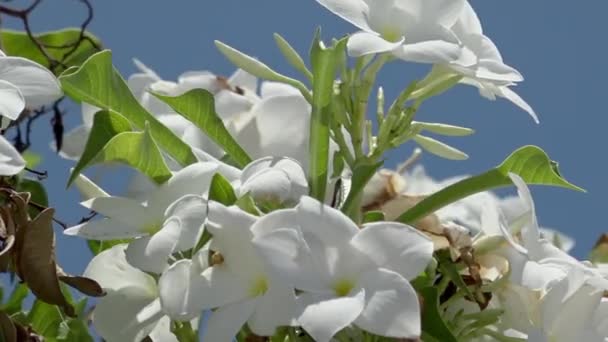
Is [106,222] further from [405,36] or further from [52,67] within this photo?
[52,67]

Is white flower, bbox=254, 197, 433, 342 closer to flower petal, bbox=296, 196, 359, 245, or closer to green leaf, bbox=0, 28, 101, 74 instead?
flower petal, bbox=296, 196, 359, 245

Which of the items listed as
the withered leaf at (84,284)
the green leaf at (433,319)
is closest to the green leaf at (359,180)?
the green leaf at (433,319)

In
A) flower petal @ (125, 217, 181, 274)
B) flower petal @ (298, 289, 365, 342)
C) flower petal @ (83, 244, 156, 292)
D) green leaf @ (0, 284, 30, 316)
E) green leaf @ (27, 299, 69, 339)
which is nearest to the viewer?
flower petal @ (298, 289, 365, 342)

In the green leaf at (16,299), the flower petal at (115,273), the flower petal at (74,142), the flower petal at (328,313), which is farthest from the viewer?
the flower petal at (74,142)

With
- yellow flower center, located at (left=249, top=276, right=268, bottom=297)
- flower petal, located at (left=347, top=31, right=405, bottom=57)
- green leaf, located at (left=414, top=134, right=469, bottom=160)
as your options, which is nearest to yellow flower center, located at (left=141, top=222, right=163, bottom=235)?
yellow flower center, located at (left=249, top=276, right=268, bottom=297)

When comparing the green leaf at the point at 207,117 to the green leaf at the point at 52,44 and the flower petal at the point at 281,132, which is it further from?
the green leaf at the point at 52,44

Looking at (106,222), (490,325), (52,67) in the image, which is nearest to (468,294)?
(490,325)
